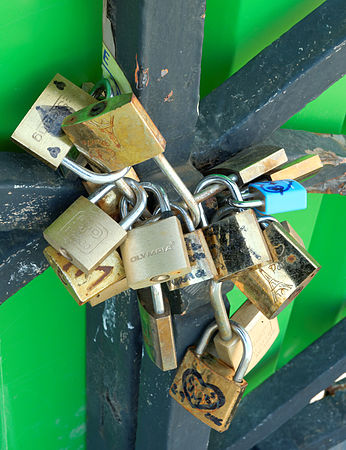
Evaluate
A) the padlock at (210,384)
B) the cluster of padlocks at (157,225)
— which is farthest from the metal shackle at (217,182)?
the padlock at (210,384)

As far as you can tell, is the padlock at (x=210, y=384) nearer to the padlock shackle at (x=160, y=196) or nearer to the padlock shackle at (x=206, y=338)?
the padlock shackle at (x=206, y=338)

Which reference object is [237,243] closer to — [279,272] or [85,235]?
[279,272]

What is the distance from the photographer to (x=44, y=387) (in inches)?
42.1

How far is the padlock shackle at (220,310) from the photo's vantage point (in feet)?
2.34

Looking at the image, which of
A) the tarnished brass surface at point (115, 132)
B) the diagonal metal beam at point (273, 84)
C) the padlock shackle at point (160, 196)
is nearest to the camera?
the tarnished brass surface at point (115, 132)

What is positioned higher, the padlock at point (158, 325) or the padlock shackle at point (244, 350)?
the padlock at point (158, 325)

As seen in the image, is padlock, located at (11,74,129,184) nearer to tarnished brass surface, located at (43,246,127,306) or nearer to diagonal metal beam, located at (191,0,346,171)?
tarnished brass surface, located at (43,246,127,306)

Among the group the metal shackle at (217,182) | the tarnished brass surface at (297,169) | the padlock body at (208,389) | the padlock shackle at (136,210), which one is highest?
the padlock shackle at (136,210)

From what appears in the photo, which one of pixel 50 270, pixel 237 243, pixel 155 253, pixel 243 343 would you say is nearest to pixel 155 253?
pixel 155 253

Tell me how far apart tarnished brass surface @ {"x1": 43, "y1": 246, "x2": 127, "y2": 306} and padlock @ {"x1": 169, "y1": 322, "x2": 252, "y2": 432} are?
0.26 metres

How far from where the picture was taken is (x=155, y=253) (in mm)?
581

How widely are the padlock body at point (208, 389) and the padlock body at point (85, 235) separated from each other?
1.10ft

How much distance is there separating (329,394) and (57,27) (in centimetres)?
131

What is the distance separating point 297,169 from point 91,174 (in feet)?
1.08
